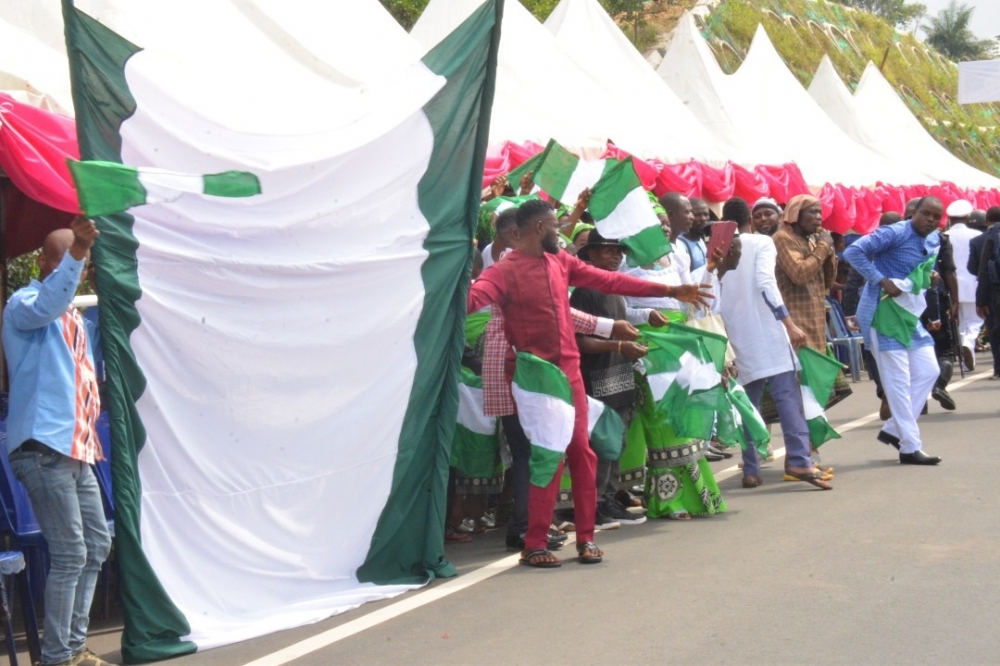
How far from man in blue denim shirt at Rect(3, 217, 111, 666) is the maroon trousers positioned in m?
2.37

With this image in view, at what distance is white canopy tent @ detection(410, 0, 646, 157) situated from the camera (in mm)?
13664

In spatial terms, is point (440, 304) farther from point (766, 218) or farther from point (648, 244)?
point (766, 218)

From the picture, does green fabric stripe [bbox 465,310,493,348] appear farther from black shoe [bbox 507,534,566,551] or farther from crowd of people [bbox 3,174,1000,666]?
black shoe [bbox 507,534,566,551]

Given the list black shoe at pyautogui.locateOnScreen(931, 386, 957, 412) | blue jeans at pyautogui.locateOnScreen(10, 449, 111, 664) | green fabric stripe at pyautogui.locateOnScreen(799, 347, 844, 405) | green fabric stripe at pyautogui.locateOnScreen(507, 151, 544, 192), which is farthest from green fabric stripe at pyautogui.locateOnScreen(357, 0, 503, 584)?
black shoe at pyautogui.locateOnScreen(931, 386, 957, 412)

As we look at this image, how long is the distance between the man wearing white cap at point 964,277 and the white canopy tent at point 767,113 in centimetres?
269

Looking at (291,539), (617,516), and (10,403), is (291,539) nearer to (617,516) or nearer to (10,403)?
(10,403)

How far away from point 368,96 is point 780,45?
46.4 m

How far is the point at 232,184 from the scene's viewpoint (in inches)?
229

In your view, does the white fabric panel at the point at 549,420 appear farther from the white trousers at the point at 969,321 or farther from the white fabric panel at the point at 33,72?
the white trousers at the point at 969,321

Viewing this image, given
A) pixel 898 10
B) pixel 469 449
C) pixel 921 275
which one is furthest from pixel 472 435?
pixel 898 10

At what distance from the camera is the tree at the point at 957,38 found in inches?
3656

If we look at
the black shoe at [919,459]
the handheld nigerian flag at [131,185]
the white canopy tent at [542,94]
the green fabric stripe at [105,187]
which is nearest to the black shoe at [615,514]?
the black shoe at [919,459]

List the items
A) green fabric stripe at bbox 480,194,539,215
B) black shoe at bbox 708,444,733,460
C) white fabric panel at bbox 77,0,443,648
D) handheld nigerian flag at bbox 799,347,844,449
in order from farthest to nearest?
1. black shoe at bbox 708,444,733,460
2. handheld nigerian flag at bbox 799,347,844,449
3. green fabric stripe at bbox 480,194,539,215
4. white fabric panel at bbox 77,0,443,648

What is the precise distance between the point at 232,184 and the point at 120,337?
84 cm
